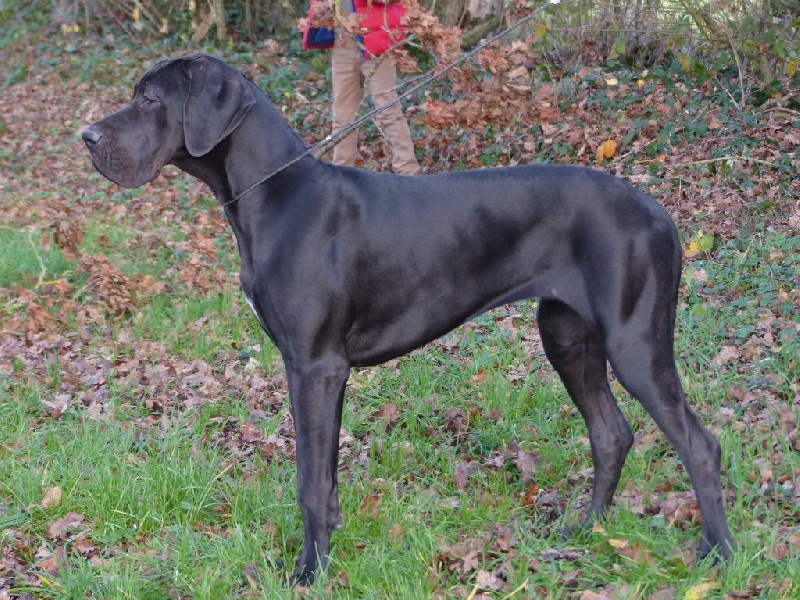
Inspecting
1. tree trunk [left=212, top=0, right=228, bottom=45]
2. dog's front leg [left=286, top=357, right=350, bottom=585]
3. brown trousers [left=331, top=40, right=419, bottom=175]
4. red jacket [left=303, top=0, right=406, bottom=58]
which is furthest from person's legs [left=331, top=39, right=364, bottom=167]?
tree trunk [left=212, top=0, right=228, bottom=45]

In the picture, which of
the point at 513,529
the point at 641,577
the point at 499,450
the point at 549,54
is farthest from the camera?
the point at 549,54

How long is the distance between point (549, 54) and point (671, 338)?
652 centimetres

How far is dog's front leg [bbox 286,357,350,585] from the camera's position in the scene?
325 centimetres

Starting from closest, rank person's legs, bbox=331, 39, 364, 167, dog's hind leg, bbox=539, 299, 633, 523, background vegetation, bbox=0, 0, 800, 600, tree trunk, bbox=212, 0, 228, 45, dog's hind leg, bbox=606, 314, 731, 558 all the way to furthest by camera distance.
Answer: dog's hind leg, bbox=606, 314, 731, 558 → background vegetation, bbox=0, 0, 800, 600 → dog's hind leg, bbox=539, 299, 633, 523 → person's legs, bbox=331, 39, 364, 167 → tree trunk, bbox=212, 0, 228, 45

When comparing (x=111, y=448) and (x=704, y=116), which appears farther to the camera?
(x=704, y=116)

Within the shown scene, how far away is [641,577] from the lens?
308cm

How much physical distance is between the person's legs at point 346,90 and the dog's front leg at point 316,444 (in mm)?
4919

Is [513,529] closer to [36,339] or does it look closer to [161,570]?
[161,570]

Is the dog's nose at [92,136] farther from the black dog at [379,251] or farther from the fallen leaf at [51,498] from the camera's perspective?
the fallen leaf at [51,498]

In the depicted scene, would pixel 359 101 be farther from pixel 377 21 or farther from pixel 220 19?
pixel 220 19

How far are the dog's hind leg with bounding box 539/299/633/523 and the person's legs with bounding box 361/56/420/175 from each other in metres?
4.39

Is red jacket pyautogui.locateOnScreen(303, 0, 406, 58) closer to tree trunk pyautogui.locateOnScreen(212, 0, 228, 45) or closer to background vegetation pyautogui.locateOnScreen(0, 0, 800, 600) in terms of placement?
background vegetation pyautogui.locateOnScreen(0, 0, 800, 600)

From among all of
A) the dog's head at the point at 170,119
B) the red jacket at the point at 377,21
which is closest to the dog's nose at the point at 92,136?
the dog's head at the point at 170,119

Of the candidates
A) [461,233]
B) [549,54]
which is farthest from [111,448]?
[549,54]
